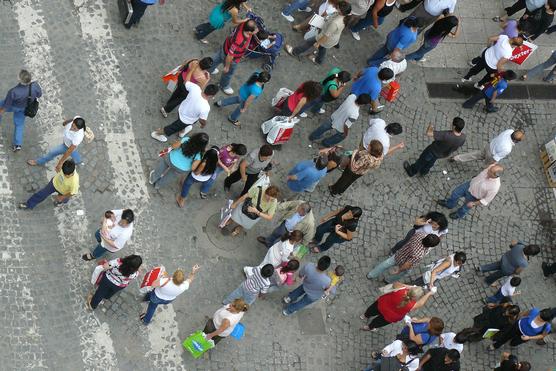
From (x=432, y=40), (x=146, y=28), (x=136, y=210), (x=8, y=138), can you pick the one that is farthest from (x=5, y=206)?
(x=432, y=40)

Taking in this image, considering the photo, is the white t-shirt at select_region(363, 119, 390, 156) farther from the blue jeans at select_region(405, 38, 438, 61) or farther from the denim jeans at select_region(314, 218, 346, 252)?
the blue jeans at select_region(405, 38, 438, 61)

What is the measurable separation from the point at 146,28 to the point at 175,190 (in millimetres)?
3430

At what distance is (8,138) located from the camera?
13281mm

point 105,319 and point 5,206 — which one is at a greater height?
point 5,206

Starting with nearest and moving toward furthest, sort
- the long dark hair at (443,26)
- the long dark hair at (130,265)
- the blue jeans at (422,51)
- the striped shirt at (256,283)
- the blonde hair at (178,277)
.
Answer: the long dark hair at (130,265) < the blonde hair at (178,277) < the striped shirt at (256,283) < the long dark hair at (443,26) < the blue jeans at (422,51)

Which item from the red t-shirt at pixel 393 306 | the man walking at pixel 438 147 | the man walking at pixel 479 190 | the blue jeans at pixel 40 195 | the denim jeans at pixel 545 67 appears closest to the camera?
the blue jeans at pixel 40 195

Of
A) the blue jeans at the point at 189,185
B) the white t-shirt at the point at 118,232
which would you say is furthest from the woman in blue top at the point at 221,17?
the white t-shirt at the point at 118,232

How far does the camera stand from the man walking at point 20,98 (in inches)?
482

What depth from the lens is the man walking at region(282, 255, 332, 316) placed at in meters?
12.3

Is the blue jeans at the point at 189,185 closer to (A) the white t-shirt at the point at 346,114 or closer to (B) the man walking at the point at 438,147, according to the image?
(A) the white t-shirt at the point at 346,114

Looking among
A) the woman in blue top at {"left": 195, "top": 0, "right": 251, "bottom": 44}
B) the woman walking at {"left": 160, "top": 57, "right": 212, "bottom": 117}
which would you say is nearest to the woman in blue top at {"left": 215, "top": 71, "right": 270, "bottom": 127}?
the woman walking at {"left": 160, "top": 57, "right": 212, "bottom": 117}

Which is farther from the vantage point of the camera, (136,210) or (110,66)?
(110,66)

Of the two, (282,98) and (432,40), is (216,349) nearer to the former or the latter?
(282,98)

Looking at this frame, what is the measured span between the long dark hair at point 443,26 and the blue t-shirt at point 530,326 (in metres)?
5.77
